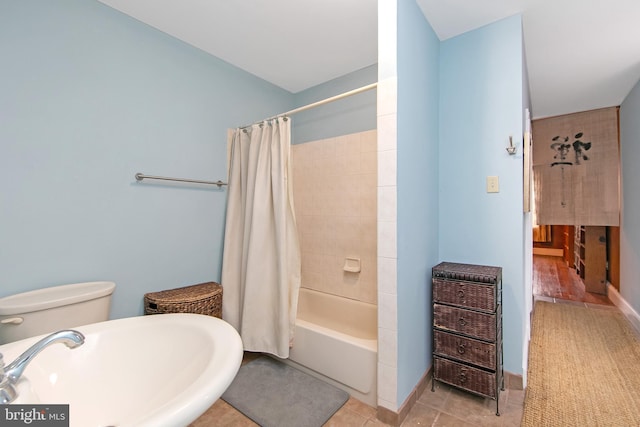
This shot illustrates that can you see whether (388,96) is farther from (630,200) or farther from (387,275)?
(630,200)

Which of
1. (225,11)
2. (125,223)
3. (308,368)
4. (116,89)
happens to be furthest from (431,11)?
(308,368)

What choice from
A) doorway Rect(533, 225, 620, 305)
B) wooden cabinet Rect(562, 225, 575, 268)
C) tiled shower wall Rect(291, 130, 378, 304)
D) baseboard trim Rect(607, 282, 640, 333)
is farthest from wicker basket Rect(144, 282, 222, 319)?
wooden cabinet Rect(562, 225, 575, 268)

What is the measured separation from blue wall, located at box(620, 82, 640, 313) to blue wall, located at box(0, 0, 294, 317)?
12.4 feet

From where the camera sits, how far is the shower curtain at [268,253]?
1.99 metres

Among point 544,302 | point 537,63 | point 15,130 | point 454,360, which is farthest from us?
point 544,302

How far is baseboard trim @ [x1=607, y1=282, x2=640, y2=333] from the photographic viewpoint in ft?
8.92

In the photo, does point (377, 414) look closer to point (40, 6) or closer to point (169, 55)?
point (169, 55)

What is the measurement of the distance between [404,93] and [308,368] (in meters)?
1.81

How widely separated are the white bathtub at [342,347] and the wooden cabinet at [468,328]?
419 mm

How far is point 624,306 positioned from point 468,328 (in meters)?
2.81

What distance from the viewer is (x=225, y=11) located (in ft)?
5.85

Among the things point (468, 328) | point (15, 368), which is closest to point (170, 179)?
point (15, 368)

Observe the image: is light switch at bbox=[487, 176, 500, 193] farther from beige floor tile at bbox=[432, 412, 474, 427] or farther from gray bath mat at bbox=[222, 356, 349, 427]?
gray bath mat at bbox=[222, 356, 349, 427]

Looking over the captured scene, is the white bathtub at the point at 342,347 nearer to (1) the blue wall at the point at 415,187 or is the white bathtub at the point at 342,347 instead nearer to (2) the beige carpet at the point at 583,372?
(1) the blue wall at the point at 415,187
